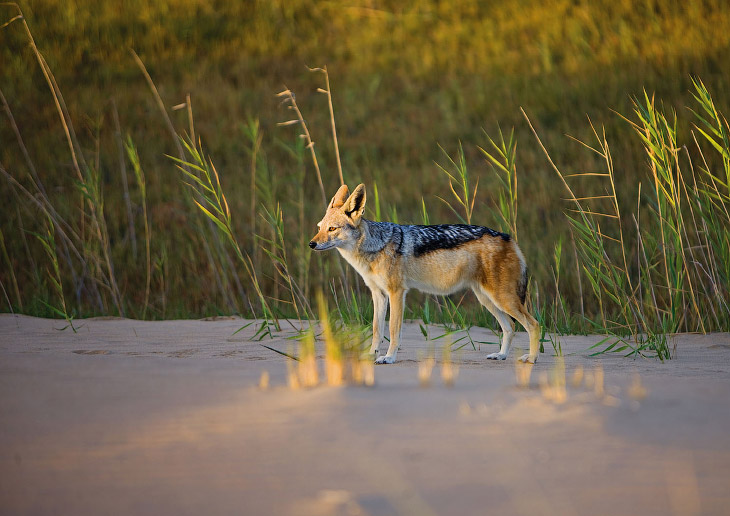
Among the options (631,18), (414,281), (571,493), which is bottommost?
(571,493)

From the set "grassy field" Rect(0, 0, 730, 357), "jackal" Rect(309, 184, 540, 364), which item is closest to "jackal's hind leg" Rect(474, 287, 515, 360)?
"jackal" Rect(309, 184, 540, 364)

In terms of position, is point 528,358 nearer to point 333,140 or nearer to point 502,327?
point 502,327

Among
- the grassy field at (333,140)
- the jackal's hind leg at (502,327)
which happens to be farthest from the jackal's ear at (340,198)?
the jackal's hind leg at (502,327)

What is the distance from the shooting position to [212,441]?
131 inches

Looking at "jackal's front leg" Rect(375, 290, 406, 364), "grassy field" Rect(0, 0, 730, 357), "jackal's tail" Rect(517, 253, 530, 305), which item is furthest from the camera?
"grassy field" Rect(0, 0, 730, 357)

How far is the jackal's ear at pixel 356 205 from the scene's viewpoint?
5898mm

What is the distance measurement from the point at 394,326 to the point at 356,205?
901mm

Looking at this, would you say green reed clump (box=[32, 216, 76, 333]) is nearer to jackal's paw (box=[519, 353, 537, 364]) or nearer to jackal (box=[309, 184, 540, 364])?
jackal (box=[309, 184, 540, 364])

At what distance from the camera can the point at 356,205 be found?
595cm

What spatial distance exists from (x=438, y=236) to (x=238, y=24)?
1474 centimetres

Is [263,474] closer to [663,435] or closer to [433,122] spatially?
[663,435]

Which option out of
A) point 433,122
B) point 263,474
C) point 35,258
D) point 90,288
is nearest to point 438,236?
point 263,474

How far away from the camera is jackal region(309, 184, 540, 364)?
5770 mm

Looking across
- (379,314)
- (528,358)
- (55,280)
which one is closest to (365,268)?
(379,314)
